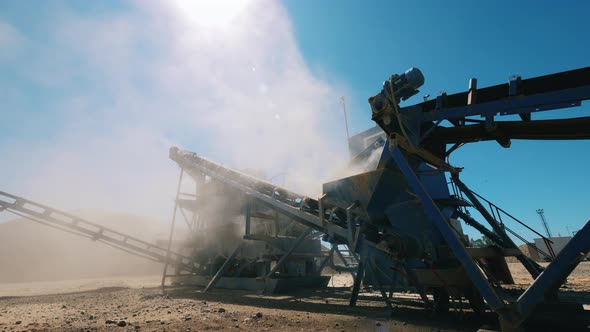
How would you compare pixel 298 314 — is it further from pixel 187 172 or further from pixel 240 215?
pixel 187 172

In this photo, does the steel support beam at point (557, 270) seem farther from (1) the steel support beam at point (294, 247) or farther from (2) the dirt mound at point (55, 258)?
(2) the dirt mound at point (55, 258)

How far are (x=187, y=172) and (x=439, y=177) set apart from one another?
38.5 feet

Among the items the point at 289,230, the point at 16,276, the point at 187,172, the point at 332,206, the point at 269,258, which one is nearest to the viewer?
the point at 332,206

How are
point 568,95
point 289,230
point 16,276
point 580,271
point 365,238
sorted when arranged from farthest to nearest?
point 16,276
point 580,271
point 289,230
point 365,238
point 568,95

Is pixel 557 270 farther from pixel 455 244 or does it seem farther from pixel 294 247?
pixel 294 247

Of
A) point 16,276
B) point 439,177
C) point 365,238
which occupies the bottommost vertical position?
point 16,276

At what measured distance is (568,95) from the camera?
3.59 meters

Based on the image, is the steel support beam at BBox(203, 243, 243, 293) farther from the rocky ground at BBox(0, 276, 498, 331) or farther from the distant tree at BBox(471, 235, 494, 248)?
the distant tree at BBox(471, 235, 494, 248)

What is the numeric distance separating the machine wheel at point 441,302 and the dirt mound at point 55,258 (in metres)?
35.0

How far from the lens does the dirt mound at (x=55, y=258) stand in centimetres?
3547

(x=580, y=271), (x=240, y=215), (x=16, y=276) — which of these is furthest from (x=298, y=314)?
(x=16, y=276)

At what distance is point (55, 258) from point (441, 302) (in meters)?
51.3

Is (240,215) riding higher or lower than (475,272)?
higher

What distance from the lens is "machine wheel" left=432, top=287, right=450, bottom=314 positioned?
538cm
